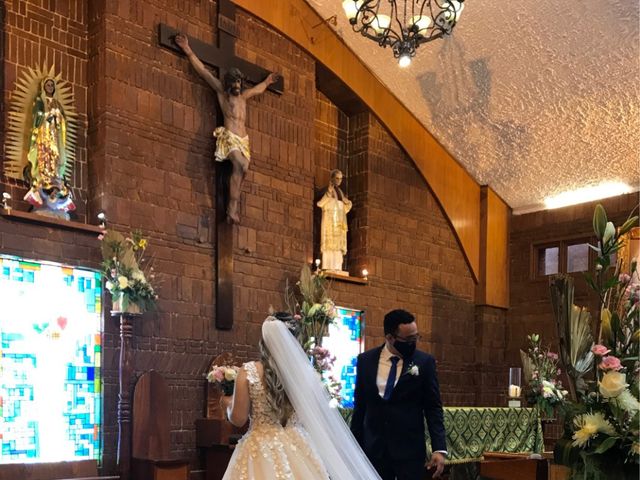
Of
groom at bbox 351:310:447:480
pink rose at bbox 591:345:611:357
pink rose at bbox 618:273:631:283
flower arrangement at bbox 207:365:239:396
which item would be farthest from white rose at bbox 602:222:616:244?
flower arrangement at bbox 207:365:239:396

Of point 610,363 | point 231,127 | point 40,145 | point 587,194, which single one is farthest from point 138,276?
point 587,194

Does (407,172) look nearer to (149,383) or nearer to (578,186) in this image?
(578,186)

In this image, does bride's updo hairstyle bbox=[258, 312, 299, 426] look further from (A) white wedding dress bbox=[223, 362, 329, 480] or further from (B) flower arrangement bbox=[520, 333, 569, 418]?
(B) flower arrangement bbox=[520, 333, 569, 418]

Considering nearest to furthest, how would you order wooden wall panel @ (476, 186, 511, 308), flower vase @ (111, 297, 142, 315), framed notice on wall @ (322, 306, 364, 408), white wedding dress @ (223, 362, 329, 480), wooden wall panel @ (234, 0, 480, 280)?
1. white wedding dress @ (223, 362, 329, 480)
2. flower vase @ (111, 297, 142, 315)
3. wooden wall panel @ (234, 0, 480, 280)
4. framed notice on wall @ (322, 306, 364, 408)
5. wooden wall panel @ (476, 186, 511, 308)

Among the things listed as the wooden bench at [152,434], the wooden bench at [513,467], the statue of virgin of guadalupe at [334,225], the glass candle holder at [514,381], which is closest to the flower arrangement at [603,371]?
the wooden bench at [513,467]

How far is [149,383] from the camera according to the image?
22.6 ft

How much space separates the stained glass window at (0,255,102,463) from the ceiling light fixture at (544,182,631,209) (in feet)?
22.9

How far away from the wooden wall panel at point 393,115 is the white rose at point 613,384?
7353 mm

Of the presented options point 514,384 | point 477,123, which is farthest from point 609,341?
point 477,123

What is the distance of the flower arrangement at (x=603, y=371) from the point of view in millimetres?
1882

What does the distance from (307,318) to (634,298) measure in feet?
20.4

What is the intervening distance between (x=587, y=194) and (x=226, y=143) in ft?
18.5

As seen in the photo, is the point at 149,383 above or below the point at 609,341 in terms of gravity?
below

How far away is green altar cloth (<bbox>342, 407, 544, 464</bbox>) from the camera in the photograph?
6.55 metres
